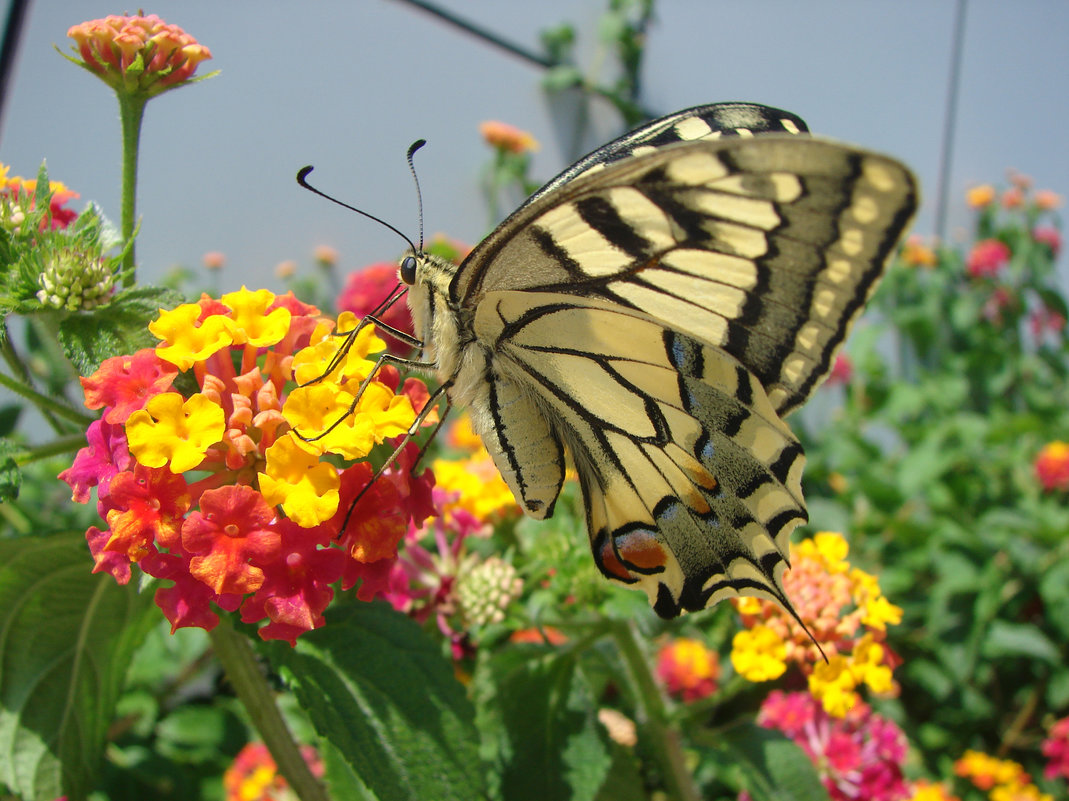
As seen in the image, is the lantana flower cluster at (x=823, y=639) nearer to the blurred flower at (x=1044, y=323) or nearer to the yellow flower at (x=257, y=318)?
the yellow flower at (x=257, y=318)

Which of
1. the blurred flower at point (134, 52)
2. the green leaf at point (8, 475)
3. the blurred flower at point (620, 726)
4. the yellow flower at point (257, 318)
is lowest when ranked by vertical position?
the blurred flower at point (620, 726)

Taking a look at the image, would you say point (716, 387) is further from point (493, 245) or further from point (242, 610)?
point (242, 610)

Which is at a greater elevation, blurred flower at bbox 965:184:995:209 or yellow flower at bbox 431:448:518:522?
blurred flower at bbox 965:184:995:209

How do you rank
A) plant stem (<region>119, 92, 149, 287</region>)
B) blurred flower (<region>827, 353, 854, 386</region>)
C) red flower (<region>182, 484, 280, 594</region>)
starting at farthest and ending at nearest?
blurred flower (<region>827, 353, 854, 386</region>) → plant stem (<region>119, 92, 149, 287</region>) → red flower (<region>182, 484, 280, 594</region>)

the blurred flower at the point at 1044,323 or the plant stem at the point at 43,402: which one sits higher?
the blurred flower at the point at 1044,323

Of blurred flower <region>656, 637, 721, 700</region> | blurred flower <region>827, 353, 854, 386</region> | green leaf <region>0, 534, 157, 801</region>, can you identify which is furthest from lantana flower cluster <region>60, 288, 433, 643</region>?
blurred flower <region>827, 353, 854, 386</region>

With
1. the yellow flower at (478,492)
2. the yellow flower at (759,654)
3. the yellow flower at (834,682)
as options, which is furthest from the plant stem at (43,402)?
the yellow flower at (834,682)

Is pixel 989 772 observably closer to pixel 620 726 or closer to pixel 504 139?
pixel 620 726

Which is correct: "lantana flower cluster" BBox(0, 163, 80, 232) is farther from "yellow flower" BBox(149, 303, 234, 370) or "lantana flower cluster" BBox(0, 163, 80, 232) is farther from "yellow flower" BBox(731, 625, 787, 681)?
"yellow flower" BBox(731, 625, 787, 681)
